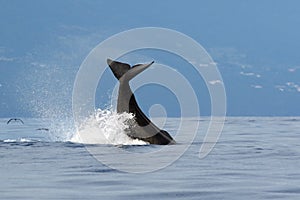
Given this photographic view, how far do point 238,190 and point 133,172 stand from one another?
3.56 meters

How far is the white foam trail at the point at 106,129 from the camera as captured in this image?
2236 cm

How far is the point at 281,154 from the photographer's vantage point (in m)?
20.1

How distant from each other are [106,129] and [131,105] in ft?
5.33

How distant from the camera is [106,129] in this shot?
23.6 metres

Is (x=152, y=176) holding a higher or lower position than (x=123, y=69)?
lower

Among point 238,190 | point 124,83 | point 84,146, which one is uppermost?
point 124,83

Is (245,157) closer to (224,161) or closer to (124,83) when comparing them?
(224,161)

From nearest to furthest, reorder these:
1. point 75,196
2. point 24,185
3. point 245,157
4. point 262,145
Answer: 1. point 75,196
2. point 24,185
3. point 245,157
4. point 262,145

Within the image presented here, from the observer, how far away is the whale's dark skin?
2222cm

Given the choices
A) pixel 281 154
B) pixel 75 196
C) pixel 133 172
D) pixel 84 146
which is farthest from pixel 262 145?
pixel 75 196

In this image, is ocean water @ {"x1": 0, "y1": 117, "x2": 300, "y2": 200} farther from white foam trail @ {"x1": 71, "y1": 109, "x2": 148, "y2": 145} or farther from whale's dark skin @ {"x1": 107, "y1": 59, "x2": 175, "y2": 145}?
white foam trail @ {"x1": 71, "y1": 109, "x2": 148, "y2": 145}

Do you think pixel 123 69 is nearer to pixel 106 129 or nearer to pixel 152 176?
pixel 106 129

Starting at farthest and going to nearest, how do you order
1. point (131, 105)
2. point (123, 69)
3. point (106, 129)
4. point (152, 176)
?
point (106, 129) < point (131, 105) < point (123, 69) < point (152, 176)

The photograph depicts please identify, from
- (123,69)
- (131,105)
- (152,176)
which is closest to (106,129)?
(131,105)
